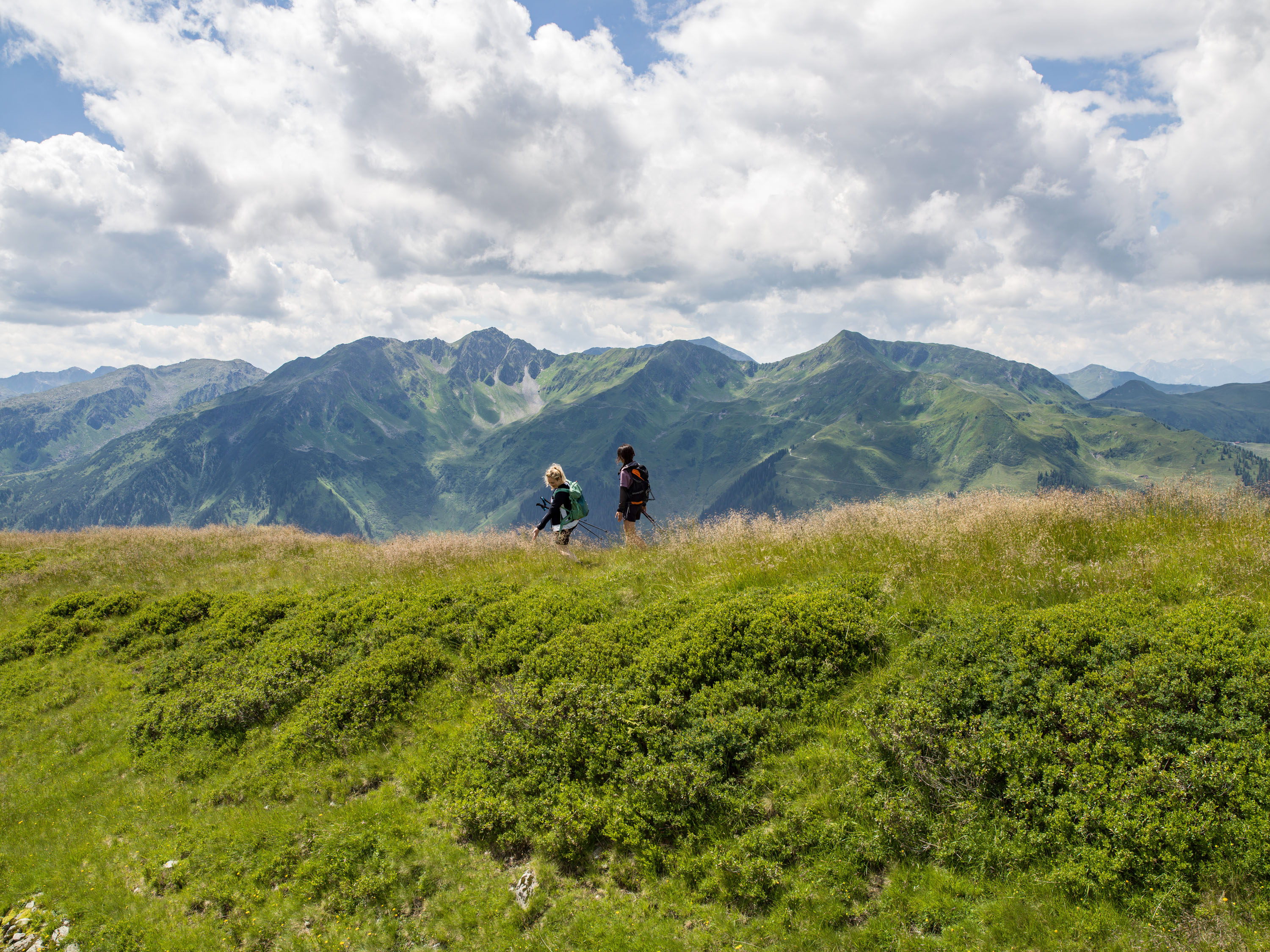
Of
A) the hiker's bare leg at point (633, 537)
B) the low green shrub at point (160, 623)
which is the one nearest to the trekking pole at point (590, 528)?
the hiker's bare leg at point (633, 537)

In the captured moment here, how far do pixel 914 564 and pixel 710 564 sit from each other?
383 cm

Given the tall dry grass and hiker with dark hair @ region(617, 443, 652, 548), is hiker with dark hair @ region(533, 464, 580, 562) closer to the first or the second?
the tall dry grass

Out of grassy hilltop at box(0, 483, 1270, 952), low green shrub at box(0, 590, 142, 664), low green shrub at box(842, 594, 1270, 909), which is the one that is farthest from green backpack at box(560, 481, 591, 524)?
low green shrub at box(0, 590, 142, 664)

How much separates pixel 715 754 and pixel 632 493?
333 inches

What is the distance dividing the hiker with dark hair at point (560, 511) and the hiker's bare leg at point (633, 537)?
1299mm

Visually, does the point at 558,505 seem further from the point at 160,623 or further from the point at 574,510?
the point at 160,623

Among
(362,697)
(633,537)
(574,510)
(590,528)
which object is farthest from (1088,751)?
(590,528)

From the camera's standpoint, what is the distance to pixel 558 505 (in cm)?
1465

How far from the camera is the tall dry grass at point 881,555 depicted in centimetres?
870

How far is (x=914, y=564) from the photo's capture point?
10156 millimetres

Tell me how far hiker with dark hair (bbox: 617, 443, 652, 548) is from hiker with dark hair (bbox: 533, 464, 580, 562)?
46.3 inches

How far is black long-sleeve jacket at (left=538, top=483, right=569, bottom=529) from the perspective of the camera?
1457 centimetres

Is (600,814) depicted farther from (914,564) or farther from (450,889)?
(914,564)

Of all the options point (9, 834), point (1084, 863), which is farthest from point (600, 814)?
point (9, 834)
